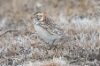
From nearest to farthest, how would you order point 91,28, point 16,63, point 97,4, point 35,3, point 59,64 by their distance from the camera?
point 59,64 → point 16,63 → point 91,28 → point 97,4 → point 35,3

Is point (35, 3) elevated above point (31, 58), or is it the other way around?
point (35, 3)

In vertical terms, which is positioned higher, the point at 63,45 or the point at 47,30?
the point at 47,30

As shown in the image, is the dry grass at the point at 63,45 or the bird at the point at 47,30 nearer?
the dry grass at the point at 63,45

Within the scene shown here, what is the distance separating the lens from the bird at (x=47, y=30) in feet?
23.3

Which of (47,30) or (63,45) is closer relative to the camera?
(47,30)

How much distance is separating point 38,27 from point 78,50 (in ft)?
2.81

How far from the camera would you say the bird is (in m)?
7.11

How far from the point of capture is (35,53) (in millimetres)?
7090

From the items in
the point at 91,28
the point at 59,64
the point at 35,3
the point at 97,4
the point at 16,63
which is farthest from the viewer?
the point at 35,3

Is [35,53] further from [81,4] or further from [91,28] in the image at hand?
[81,4]

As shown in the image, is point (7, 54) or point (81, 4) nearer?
point (7, 54)

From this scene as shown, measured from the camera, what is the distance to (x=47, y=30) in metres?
7.15

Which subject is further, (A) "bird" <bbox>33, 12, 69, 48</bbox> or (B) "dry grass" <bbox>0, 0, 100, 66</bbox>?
(A) "bird" <bbox>33, 12, 69, 48</bbox>

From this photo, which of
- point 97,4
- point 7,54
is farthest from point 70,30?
point 97,4
